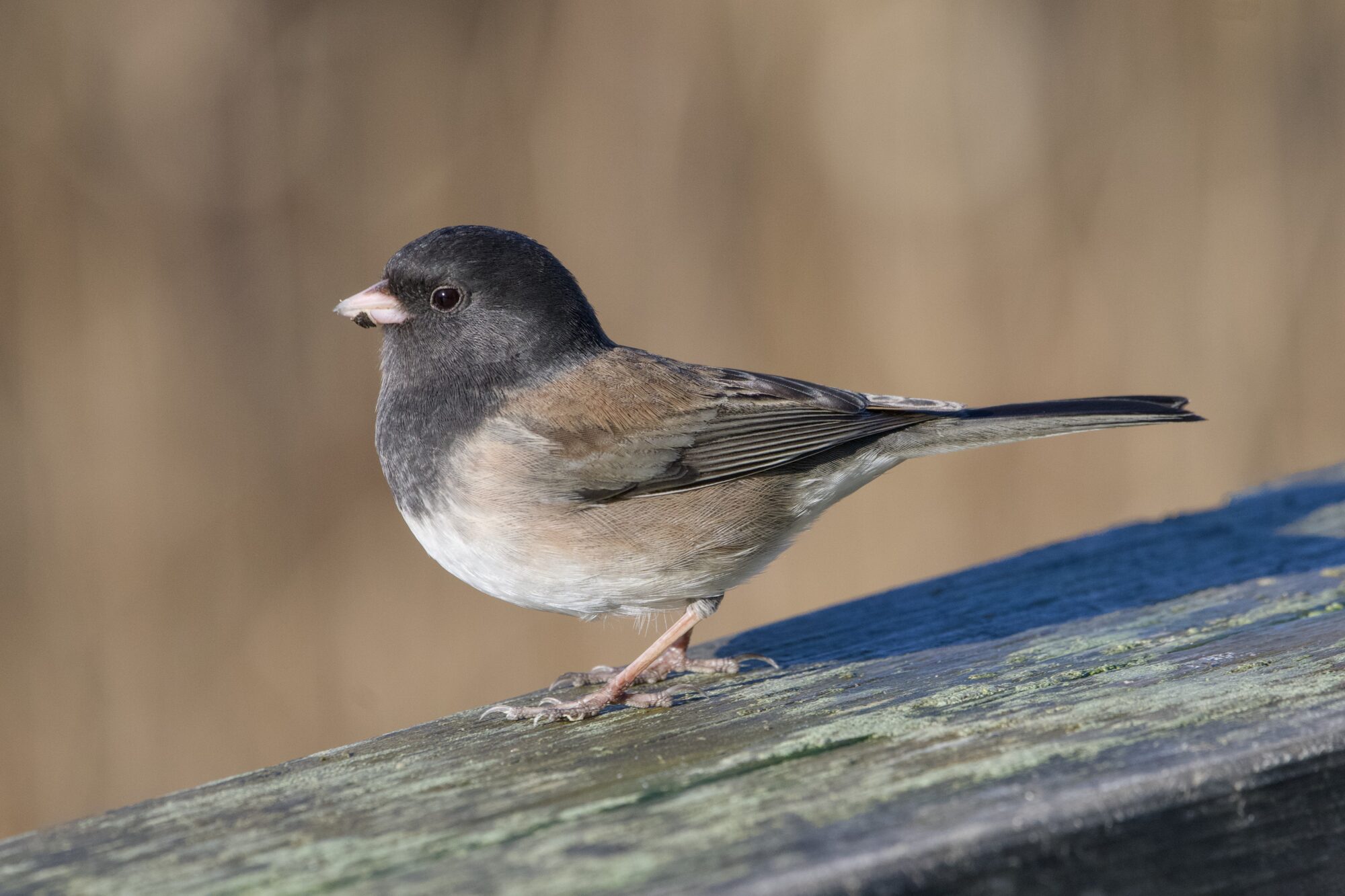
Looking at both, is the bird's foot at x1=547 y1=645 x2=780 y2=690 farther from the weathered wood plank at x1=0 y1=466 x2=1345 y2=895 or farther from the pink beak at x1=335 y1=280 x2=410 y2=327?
the pink beak at x1=335 y1=280 x2=410 y2=327

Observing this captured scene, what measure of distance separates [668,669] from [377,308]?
3.08 ft

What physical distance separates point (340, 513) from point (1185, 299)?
3017 millimetres

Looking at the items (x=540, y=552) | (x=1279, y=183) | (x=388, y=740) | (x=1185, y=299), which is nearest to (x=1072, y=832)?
(x=388, y=740)

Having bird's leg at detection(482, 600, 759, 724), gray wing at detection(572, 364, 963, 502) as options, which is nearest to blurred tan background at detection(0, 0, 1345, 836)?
gray wing at detection(572, 364, 963, 502)

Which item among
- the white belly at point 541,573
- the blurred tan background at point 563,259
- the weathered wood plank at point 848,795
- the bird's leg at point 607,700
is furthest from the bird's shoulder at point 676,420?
the blurred tan background at point 563,259

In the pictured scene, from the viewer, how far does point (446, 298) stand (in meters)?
2.60

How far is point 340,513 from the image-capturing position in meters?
4.30

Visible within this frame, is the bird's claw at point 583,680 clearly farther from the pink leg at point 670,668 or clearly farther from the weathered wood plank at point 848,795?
the weathered wood plank at point 848,795

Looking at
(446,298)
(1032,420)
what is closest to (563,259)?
(446,298)

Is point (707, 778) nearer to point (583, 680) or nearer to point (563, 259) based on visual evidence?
point (583, 680)

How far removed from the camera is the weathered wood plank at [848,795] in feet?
3.83

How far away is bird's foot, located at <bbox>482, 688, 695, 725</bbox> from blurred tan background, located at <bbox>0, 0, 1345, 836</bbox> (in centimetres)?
225

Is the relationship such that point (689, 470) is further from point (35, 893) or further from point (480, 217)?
point (480, 217)

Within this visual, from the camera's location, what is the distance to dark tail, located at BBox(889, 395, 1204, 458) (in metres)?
2.37
